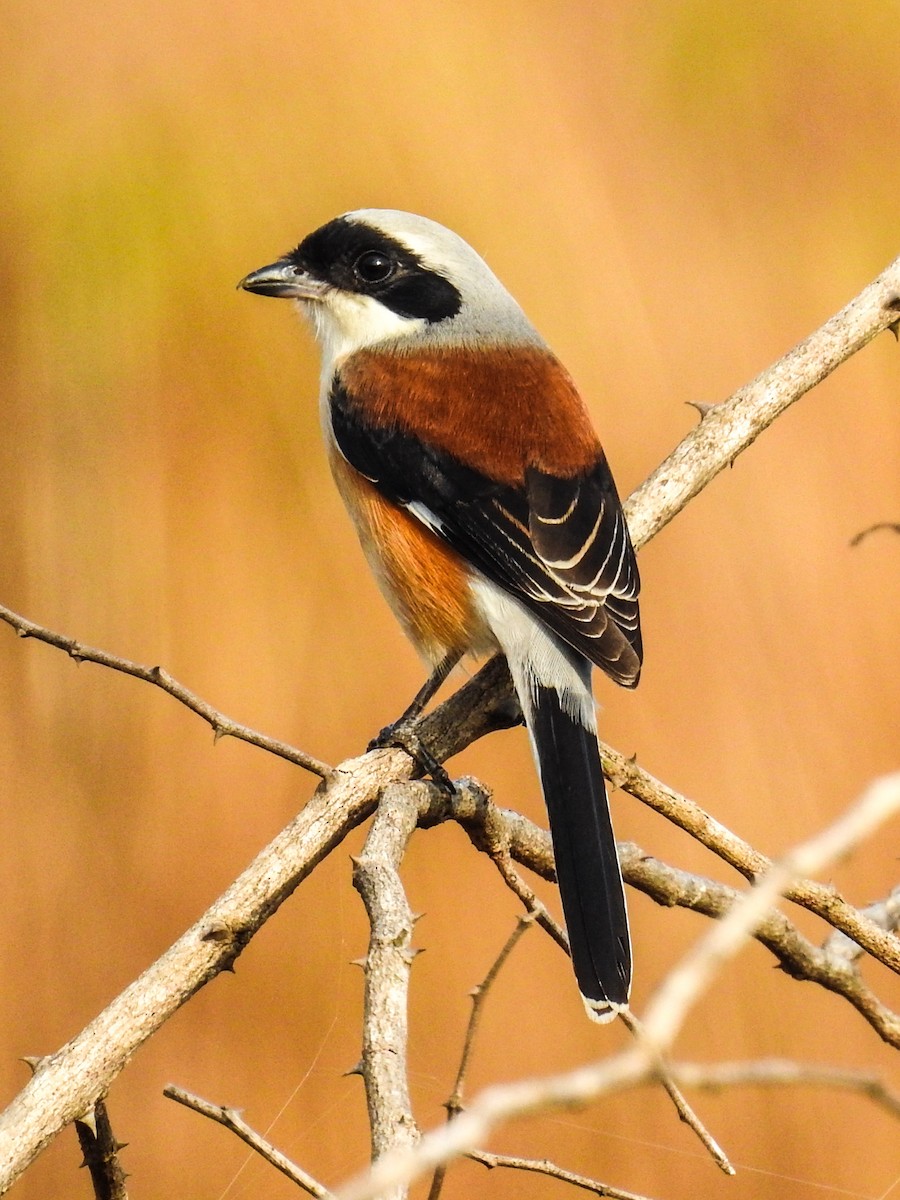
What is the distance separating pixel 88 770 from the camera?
2.15 meters

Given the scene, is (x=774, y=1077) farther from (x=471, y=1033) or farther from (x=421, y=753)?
(x=421, y=753)

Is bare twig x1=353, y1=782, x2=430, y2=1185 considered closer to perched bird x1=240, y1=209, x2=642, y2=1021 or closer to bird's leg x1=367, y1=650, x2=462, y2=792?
bird's leg x1=367, y1=650, x2=462, y2=792

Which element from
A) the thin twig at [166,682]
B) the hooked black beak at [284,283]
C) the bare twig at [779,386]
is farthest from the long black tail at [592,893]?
the hooked black beak at [284,283]

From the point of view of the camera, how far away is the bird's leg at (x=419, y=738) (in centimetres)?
149

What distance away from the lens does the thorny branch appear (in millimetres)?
1019

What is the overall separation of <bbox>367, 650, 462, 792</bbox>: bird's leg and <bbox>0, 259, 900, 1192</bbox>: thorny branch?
36mm

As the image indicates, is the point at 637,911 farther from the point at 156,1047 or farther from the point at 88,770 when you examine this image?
the point at 88,770

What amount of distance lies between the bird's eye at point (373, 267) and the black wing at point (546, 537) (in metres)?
0.46

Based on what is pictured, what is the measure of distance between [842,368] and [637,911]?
1.23 metres

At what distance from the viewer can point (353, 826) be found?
54.6 inches

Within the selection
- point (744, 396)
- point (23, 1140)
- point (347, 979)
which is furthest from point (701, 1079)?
point (347, 979)

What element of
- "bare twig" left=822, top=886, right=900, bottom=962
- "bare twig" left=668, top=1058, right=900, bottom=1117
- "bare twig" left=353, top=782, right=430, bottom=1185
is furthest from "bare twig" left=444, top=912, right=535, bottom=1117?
"bare twig" left=668, top=1058, right=900, bottom=1117

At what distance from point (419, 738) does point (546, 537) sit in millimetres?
419

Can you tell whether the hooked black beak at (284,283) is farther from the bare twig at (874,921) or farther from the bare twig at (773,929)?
the bare twig at (874,921)
